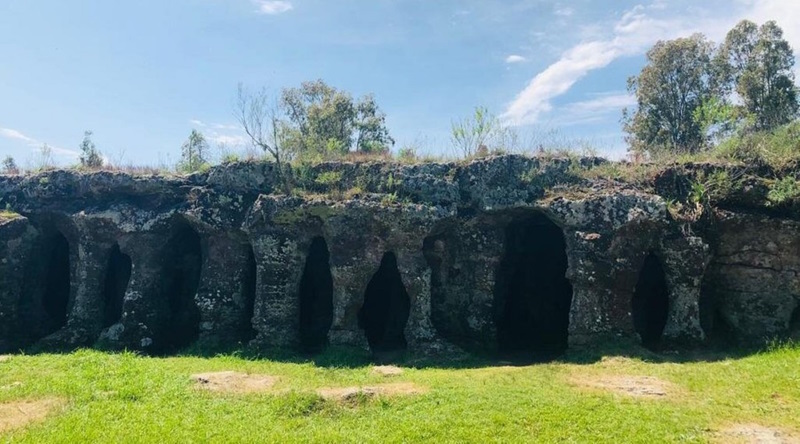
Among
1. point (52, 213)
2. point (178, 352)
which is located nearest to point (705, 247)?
point (178, 352)

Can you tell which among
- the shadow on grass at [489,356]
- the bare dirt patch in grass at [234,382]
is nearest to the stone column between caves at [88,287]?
the shadow on grass at [489,356]

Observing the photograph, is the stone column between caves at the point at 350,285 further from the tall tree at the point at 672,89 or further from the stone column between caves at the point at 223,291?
the tall tree at the point at 672,89

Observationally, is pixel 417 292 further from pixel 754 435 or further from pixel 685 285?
pixel 754 435

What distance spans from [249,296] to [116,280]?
5.42m

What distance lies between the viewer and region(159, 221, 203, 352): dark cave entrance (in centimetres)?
1764

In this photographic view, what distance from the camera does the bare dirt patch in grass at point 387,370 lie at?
1309cm

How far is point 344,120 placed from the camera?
125 ft

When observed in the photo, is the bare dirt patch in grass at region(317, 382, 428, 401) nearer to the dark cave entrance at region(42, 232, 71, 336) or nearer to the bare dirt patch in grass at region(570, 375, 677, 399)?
the bare dirt patch in grass at region(570, 375, 677, 399)

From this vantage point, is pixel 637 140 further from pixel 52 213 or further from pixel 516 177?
pixel 52 213

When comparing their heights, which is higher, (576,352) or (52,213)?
(52,213)

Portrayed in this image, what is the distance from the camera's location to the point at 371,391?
11.0m

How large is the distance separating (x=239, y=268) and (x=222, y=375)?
191 inches

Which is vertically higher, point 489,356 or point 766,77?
point 766,77

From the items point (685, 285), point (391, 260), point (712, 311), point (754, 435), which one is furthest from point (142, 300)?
point (712, 311)
